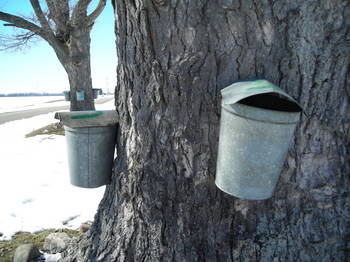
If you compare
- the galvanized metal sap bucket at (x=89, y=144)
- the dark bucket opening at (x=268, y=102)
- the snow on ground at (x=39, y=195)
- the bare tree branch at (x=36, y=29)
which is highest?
the bare tree branch at (x=36, y=29)

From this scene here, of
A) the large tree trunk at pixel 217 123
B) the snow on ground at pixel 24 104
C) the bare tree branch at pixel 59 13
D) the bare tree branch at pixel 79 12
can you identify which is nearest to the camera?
the large tree trunk at pixel 217 123

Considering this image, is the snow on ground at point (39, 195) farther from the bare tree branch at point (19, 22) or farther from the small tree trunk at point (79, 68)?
the bare tree branch at point (19, 22)

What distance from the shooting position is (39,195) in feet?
12.9

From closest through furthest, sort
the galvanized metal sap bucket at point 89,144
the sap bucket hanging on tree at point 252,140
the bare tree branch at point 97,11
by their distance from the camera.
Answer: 1. the sap bucket hanging on tree at point 252,140
2. the galvanized metal sap bucket at point 89,144
3. the bare tree branch at point 97,11

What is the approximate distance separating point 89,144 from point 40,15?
7785 millimetres

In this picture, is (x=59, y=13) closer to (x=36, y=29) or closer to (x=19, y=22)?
(x=36, y=29)

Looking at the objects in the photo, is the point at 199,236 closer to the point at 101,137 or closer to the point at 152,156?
the point at 152,156

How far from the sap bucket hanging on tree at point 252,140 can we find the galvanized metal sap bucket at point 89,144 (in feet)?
2.84

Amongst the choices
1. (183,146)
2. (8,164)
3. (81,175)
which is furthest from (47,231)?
(8,164)

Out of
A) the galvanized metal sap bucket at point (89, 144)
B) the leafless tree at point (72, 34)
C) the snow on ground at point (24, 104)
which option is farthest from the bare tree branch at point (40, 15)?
the snow on ground at point (24, 104)

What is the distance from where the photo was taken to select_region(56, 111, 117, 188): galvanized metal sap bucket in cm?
172

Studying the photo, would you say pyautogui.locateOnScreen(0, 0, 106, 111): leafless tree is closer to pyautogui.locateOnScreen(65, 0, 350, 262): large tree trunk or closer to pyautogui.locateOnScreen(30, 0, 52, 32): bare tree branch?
pyautogui.locateOnScreen(30, 0, 52, 32): bare tree branch

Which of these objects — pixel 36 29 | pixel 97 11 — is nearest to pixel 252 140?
pixel 97 11

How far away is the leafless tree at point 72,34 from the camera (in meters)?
7.46
